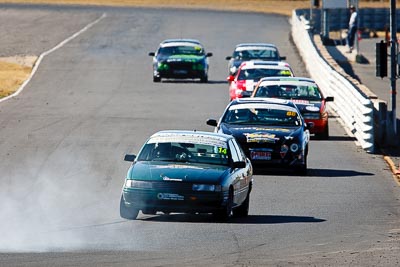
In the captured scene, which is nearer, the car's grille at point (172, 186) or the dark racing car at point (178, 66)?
the car's grille at point (172, 186)

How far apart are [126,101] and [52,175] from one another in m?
16.7

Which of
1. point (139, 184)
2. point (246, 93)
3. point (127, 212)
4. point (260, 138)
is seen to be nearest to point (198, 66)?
point (246, 93)

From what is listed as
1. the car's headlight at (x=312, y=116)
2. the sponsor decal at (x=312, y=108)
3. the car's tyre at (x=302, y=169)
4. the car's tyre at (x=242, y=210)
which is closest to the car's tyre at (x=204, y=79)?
the sponsor decal at (x=312, y=108)

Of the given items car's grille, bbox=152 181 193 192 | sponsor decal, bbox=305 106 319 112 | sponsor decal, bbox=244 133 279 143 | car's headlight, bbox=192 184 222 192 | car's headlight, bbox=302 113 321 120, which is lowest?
car's headlight, bbox=302 113 321 120

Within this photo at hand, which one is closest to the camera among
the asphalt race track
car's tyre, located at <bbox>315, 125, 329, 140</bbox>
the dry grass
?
the asphalt race track

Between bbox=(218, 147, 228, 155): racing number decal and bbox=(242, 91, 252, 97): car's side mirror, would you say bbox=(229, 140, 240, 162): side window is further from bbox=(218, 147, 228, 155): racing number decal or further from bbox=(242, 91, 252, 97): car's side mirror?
bbox=(242, 91, 252, 97): car's side mirror

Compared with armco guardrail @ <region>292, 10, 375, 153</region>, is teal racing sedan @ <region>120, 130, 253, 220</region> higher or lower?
higher

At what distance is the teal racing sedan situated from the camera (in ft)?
56.6

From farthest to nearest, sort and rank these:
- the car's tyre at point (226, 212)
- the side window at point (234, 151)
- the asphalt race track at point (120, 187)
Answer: the side window at point (234, 151) < the car's tyre at point (226, 212) < the asphalt race track at point (120, 187)

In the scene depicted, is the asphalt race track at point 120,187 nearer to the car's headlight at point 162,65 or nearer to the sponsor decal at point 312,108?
the car's headlight at point 162,65

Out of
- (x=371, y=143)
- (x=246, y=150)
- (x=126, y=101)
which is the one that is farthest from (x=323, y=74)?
(x=246, y=150)

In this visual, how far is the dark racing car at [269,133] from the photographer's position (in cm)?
2412

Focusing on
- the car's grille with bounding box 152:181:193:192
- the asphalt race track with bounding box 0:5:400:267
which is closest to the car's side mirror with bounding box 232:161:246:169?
the asphalt race track with bounding box 0:5:400:267

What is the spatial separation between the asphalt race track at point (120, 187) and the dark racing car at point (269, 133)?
1.19 feet
